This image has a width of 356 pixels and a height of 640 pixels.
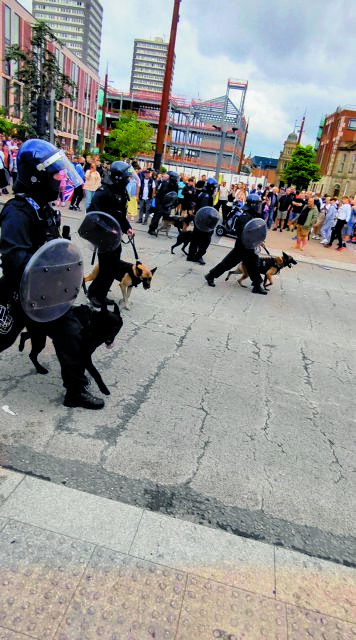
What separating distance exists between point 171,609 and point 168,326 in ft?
13.0

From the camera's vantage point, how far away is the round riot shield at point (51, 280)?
2.75m

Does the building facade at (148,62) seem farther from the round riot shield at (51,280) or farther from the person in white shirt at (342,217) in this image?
the round riot shield at (51,280)

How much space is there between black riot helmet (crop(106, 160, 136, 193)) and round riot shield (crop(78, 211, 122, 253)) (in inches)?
20.3

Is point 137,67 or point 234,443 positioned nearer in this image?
point 234,443

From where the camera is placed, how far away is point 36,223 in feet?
9.77

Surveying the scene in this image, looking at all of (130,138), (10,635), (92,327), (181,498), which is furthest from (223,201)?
(130,138)

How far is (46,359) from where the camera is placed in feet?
13.9

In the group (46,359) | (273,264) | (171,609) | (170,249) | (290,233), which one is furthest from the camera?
(290,233)

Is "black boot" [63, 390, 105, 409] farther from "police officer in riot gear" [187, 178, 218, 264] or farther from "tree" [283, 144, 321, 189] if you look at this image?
"tree" [283, 144, 321, 189]

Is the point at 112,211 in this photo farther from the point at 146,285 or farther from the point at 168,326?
the point at 168,326

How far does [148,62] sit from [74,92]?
116789 mm

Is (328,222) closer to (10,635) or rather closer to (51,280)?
(51,280)

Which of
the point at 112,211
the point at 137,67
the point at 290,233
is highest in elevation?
the point at 137,67

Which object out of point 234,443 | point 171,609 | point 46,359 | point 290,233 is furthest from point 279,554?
point 290,233
